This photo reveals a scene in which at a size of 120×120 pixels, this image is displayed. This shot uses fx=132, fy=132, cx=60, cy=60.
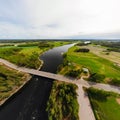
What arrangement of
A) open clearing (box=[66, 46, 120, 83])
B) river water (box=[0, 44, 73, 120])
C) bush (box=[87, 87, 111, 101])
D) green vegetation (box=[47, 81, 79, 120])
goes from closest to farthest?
1. green vegetation (box=[47, 81, 79, 120])
2. river water (box=[0, 44, 73, 120])
3. bush (box=[87, 87, 111, 101])
4. open clearing (box=[66, 46, 120, 83])

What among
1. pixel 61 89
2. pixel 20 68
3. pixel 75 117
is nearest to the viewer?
pixel 75 117

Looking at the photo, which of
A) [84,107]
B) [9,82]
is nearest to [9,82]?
[9,82]

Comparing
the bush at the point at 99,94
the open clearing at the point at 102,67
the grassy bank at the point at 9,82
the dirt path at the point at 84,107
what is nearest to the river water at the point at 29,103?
the grassy bank at the point at 9,82

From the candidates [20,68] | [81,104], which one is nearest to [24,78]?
[20,68]

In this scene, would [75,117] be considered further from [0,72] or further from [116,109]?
[0,72]

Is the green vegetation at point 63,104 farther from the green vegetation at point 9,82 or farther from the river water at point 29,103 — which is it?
the green vegetation at point 9,82

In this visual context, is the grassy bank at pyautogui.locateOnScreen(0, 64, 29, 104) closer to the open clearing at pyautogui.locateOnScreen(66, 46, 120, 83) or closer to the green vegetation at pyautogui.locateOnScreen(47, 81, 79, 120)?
the green vegetation at pyautogui.locateOnScreen(47, 81, 79, 120)

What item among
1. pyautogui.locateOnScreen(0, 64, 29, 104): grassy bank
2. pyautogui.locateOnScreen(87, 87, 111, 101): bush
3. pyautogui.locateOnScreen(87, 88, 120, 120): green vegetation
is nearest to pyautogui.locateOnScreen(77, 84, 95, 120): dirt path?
pyautogui.locateOnScreen(87, 88, 120, 120): green vegetation

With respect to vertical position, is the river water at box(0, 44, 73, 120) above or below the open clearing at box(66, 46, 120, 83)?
above
